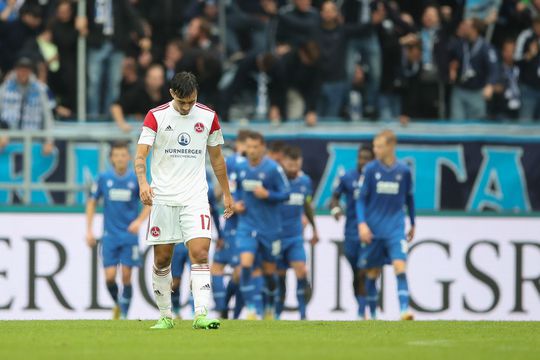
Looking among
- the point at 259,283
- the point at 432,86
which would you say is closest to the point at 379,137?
the point at 259,283

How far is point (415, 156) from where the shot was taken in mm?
21031

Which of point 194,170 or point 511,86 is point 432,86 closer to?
point 511,86

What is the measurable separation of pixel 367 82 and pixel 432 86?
1.02m

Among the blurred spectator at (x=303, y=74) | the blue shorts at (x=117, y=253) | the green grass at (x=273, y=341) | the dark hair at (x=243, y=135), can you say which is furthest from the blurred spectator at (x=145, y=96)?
the green grass at (x=273, y=341)

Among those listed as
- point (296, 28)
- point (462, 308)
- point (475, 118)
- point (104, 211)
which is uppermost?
point (296, 28)

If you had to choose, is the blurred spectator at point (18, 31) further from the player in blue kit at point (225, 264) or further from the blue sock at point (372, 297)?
the blue sock at point (372, 297)

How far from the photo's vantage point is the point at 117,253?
19375 millimetres

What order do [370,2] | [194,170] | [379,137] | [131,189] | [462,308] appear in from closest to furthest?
[194,170] → [379,137] → [131,189] → [462,308] → [370,2]

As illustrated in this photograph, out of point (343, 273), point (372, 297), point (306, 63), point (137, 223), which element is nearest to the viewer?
point (137, 223)

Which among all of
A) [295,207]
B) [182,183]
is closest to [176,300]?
[295,207]

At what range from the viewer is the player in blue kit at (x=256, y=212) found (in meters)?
18.7

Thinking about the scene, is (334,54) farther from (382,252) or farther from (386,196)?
(382,252)

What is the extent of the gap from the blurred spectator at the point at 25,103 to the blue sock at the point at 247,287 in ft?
11.0

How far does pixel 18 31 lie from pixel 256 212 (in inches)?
214
